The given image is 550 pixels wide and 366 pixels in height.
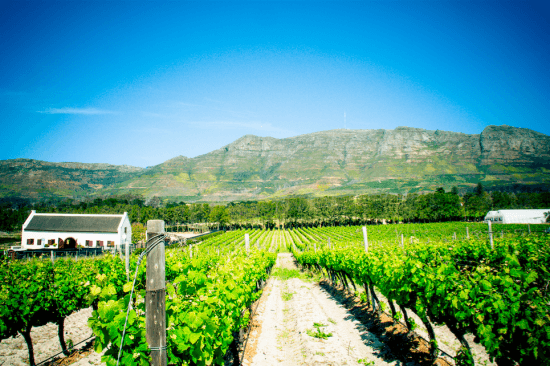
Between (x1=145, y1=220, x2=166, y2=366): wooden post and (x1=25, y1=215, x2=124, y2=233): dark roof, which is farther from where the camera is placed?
(x1=25, y1=215, x2=124, y2=233): dark roof

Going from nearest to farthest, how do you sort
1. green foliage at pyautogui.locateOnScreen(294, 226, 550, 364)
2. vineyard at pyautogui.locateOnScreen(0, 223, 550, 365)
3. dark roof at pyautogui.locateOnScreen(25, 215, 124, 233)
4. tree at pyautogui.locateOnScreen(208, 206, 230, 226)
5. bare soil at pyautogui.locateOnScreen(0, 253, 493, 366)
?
vineyard at pyautogui.locateOnScreen(0, 223, 550, 365), green foliage at pyautogui.locateOnScreen(294, 226, 550, 364), bare soil at pyautogui.locateOnScreen(0, 253, 493, 366), dark roof at pyautogui.locateOnScreen(25, 215, 124, 233), tree at pyautogui.locateOnScreen(208, 206, 230, 226)

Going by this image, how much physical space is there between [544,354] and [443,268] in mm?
1783

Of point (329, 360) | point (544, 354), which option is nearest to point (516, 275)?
point (544, 354)

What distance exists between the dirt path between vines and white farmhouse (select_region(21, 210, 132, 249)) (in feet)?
122

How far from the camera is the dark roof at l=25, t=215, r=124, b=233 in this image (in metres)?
40.5

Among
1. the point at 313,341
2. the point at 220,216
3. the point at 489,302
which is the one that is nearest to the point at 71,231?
the point at 313,341

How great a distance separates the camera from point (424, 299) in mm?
4938

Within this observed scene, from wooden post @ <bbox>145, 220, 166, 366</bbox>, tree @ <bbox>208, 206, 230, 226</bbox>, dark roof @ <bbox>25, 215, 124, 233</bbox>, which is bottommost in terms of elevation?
tree @ <bbox>208, 206, 230, 226</bbox>

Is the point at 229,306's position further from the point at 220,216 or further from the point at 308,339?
the point at 220,216

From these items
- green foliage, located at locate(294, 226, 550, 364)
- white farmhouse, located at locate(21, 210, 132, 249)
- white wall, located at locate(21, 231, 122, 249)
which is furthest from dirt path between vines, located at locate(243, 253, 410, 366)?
white wall, located at locate(21, 231, 122, 249)

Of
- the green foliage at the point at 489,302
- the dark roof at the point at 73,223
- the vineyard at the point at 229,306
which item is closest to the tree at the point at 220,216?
the dark roof at the point at 73,223

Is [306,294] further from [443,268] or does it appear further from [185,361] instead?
[185,361]

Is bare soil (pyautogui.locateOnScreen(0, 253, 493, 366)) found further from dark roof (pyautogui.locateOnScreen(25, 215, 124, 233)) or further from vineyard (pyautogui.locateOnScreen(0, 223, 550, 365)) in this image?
dark roof (pyautogui.locateOnScreen(25, 215, 124, 233))

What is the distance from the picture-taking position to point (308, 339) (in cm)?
715
